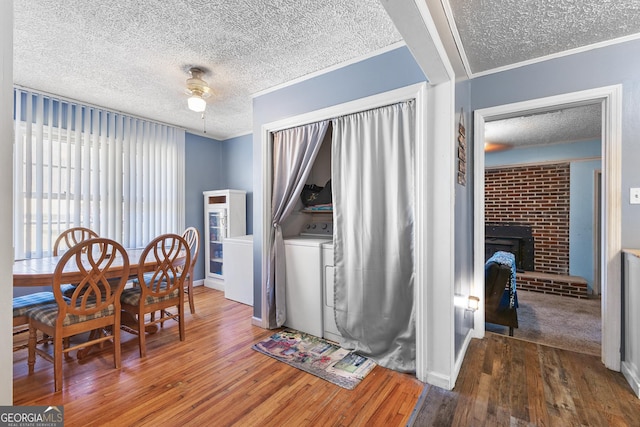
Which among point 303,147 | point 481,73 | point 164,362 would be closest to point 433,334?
point 303,147

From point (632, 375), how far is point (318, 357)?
2135 millimetres

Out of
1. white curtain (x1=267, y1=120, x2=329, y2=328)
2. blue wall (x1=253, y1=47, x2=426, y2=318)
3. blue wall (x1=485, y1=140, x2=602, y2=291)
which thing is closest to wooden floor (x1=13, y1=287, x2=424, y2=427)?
white curtain (x1=267, y1=120, x2=329, y2=328)

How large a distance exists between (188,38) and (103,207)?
254 centimetres

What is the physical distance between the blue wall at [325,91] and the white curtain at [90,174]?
193 cm

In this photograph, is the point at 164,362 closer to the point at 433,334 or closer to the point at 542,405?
the point at 433,334

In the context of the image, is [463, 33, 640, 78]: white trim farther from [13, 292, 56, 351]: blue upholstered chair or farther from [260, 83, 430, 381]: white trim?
[13, 292, 56, 351]: blue upholstered chair

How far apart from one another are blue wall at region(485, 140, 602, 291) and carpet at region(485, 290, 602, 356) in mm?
682

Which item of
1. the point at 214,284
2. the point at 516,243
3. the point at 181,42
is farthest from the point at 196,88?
the point at 516,243

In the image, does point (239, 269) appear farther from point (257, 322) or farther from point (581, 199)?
point (581, 199)

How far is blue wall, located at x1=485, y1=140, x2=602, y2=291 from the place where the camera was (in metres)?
4.47

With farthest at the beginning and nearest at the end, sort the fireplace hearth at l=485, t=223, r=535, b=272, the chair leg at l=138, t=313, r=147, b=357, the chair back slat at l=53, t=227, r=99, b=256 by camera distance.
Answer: the fireplace hearth at l=485, t=223, r=535, b=272 < the chair back slat at l=53, t=227, r=99, b=256 < the chair leg at l=138, t=313, r=147, b=357

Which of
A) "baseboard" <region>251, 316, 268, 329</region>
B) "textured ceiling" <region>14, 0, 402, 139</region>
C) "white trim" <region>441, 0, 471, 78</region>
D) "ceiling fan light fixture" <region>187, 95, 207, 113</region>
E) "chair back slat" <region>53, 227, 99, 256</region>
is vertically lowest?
"baseboard" <region>251, 316, 268, 329</region>

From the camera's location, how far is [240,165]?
477cm

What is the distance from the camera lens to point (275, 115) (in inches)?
113
